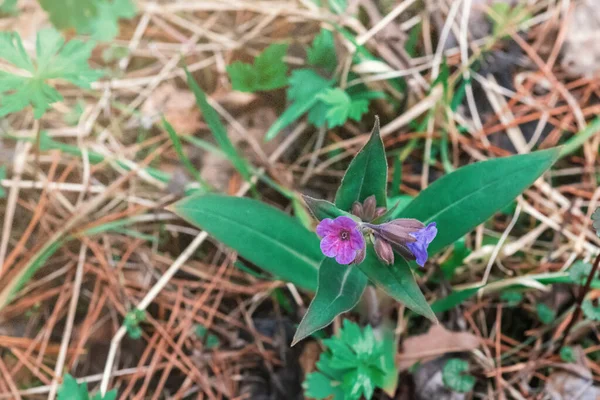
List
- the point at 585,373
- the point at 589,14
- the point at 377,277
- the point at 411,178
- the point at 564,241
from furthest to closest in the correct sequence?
1. the point at 589,14
2. the point at 411,178
3. the point at 564,241
4. the point at 585,373
5. the point at 377,277

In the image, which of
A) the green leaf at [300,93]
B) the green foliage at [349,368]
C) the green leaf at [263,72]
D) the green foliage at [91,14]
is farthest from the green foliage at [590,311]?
the green foliage at [91,14]

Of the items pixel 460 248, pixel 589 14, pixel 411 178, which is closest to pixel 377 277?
pixel 460 248

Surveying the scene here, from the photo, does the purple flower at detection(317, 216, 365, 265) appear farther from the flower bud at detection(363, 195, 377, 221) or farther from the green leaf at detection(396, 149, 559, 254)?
the green leaf at detection(396, 149, 559, 254)

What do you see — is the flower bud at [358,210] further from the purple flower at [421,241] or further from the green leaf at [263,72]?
the green leaf at [263,72]

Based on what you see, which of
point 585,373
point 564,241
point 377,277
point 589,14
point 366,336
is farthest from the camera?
point 589,14

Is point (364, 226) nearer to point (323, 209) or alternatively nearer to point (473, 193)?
point (323, 209)

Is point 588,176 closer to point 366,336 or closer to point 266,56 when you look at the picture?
point 366,336
